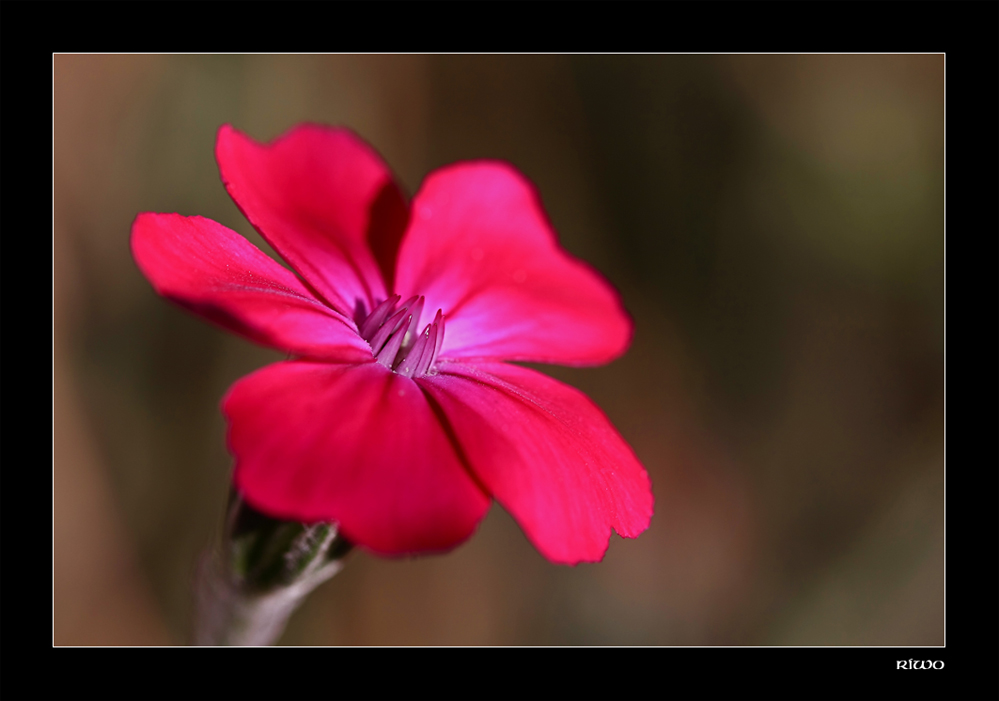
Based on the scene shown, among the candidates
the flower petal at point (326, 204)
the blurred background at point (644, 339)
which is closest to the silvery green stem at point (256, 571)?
the flower petal at point (326, 204)

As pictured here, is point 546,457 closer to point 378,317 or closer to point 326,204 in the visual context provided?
point 378,317

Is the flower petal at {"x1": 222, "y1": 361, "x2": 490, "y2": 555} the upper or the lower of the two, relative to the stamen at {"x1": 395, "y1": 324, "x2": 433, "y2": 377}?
lower

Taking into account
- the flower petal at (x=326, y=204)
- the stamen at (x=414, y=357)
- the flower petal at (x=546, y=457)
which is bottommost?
the flower petal at (x=546, y=457)

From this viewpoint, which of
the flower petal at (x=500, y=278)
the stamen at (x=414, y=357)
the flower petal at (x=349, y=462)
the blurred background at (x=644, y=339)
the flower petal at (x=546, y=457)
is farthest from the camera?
the blurred background at (x=644, y=339)

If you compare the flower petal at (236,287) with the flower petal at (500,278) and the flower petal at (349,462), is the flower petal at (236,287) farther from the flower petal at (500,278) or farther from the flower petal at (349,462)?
the flower petal at (500,278)

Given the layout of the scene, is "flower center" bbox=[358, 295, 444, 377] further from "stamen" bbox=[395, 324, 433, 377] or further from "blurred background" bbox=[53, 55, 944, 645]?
"blurred background" bbox=[53, 55, 944, 645]

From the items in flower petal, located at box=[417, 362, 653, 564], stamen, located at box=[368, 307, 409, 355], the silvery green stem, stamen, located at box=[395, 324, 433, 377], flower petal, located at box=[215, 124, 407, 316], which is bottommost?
the silvery green stem

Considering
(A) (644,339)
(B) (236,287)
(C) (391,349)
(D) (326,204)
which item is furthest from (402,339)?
(A) (644,339)

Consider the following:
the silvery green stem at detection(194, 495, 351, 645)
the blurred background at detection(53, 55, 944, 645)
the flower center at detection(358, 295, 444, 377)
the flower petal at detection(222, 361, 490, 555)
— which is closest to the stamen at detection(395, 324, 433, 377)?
the flower center at detection(358, 295, 444, 377)
